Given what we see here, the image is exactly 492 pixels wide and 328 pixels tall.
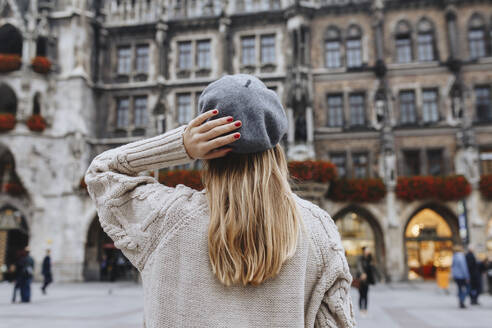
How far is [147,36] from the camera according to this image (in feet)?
79.7

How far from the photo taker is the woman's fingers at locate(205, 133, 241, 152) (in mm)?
1202

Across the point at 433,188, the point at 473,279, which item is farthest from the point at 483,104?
the point at 473,279

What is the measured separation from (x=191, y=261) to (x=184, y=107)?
22.6 meters

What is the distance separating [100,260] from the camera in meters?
22.9

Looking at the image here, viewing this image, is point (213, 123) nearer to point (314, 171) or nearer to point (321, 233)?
point (321, 233)

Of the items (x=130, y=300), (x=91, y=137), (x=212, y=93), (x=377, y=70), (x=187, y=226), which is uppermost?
(x=377, y=70)

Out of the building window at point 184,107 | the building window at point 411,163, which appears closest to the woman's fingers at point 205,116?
the building window at point 411,163

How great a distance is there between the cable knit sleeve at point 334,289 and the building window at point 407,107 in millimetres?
21887

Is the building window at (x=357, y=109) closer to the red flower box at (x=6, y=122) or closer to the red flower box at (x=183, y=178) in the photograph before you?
the red flower box at (x=183, y=178)

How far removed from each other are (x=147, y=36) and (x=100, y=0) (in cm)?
376

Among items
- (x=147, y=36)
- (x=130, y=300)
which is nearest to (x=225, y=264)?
(x=130, y=300)

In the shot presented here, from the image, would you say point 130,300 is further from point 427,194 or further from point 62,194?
point 427,194

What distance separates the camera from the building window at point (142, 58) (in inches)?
954

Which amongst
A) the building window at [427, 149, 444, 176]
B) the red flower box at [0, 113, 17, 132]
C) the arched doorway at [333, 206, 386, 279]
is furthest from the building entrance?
the red flower box at [0, 113, 17, 132]
